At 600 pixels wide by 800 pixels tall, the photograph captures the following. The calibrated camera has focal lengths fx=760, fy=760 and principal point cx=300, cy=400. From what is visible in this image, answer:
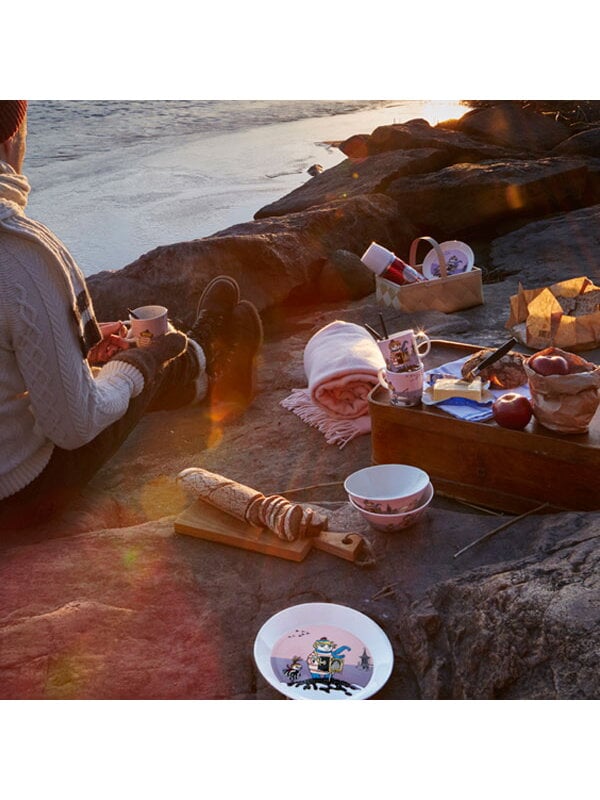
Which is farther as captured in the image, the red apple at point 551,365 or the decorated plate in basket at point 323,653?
the red apple at point 551,365

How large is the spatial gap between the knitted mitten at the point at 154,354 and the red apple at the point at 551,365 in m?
1.47

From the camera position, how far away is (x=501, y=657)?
1819 millimetres

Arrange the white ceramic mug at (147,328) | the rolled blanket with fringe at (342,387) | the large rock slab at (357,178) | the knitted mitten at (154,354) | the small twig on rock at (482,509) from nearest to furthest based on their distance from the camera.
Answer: the small twig on rock at (482,509)
the knitted mitten at (154,354)
the white ceramic mug at (147,328)
the rolled blanket with fringe at (342,387)
the large rock slab at (357,178)

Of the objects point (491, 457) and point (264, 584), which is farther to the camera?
point (491, 457)

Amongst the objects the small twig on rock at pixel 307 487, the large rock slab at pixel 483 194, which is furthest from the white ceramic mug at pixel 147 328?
the large rock slab at pixel 483 194

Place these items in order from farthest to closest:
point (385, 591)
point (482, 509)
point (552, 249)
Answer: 1. point (552, 249)
2. point (482, 509)
3. point (385, 591)

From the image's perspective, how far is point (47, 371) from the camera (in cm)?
238

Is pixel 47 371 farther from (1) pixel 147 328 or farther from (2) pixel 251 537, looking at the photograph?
(1) pixel 147 328

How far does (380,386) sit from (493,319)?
2239mm

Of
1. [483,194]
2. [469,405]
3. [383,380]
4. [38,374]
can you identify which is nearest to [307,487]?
[383,380]

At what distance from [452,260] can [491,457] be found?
9.99ft

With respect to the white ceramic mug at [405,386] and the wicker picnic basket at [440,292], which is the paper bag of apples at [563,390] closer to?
the white ceramic mug at [405,386]

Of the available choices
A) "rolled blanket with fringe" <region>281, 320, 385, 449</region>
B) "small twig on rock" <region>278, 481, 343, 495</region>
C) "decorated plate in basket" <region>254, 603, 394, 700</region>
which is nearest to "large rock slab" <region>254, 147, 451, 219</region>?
"rolled blanket with fringe" <region>281, 320, 385, 449</region>

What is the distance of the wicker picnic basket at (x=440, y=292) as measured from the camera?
5.09m
